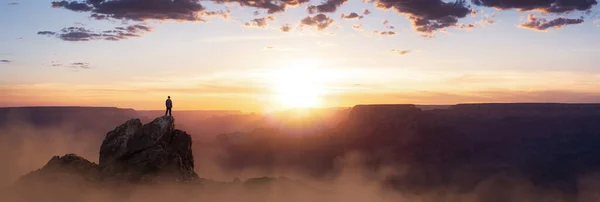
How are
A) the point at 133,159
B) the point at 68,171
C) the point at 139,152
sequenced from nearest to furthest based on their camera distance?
the point at 133,159, the point at 139,152, the point at 68,171

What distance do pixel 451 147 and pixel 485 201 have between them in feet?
156

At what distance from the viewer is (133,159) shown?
62500 millimetres

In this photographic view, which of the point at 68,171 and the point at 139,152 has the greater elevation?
the point at 139,152

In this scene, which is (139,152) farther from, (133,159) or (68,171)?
(68,171)

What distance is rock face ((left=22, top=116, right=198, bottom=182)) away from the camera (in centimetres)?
6231

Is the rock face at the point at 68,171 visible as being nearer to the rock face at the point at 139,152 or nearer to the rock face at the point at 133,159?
the rock face at the point at 133,159

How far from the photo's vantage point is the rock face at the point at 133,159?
204 ft

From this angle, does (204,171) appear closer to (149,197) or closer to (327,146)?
(327,146)

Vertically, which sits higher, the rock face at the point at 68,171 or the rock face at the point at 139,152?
the rock face at the point at 139,152

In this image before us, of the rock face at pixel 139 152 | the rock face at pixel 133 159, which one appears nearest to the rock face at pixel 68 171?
the rock face at pixel 133 159

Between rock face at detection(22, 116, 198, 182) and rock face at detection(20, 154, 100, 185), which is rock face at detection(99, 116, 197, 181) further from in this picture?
rock face at detection(20, 154, 100, 185)

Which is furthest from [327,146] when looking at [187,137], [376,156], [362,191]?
[187,137]

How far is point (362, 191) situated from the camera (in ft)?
483

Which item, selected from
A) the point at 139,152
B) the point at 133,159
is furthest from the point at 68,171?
the point at 139,152
